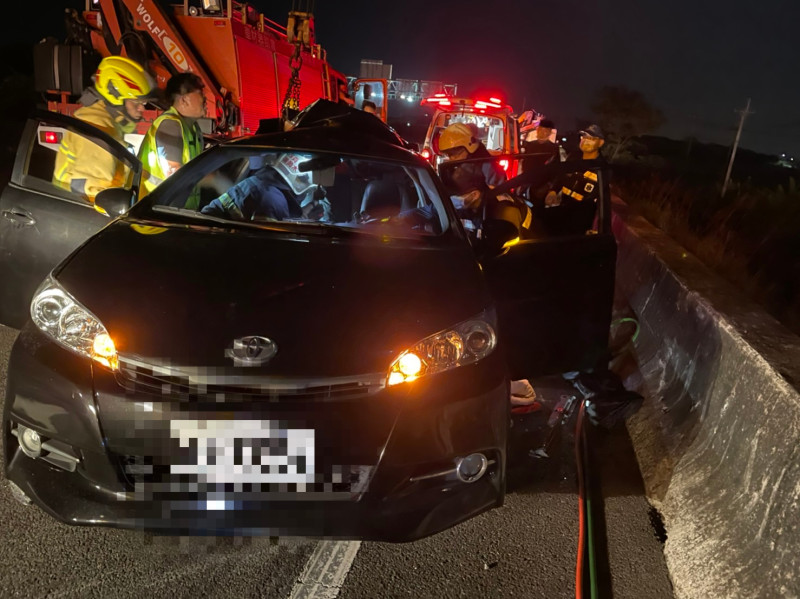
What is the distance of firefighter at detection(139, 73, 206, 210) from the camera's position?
4.41m

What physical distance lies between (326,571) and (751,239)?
335 inches

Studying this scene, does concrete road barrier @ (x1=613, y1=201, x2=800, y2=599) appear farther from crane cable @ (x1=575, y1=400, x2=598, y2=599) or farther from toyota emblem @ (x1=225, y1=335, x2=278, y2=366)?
toyota emblem @ (x1=225, y1=335, x2=278, y2=366)

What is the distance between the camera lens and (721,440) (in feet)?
8.94

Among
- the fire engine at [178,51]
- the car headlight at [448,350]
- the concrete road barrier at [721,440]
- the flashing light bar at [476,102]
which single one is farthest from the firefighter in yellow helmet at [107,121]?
the flashing light bar at [476,102]

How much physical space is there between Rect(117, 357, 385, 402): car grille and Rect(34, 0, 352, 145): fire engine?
8631 millimetres

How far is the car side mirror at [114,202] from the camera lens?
10.8 ft

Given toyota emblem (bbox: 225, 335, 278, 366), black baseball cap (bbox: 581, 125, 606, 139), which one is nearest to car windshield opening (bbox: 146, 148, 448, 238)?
toyota emblem (bbox: 225, 335, 278, 366)

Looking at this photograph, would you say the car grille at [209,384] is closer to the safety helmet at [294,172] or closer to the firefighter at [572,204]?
the safety helmet at [294,172]

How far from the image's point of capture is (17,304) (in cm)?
348

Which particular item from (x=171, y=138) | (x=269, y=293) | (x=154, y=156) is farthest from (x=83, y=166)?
(x=269, y=293)

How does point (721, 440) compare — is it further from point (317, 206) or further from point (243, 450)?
point (317, 206)

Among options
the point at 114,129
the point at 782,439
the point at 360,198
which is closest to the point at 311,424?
the point at 782,439

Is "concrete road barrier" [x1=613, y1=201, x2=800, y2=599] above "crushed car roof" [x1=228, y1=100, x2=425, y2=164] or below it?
below

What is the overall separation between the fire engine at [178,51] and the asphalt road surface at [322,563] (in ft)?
27.9
